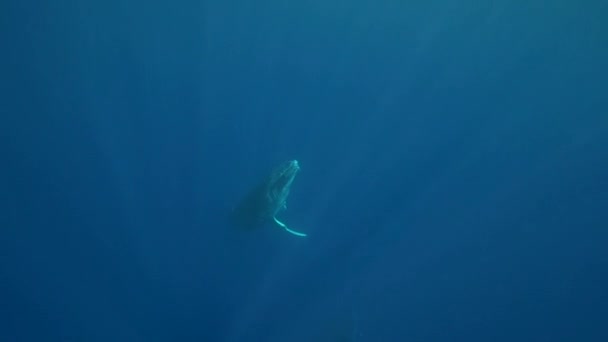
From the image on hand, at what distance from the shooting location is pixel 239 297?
11.2 m

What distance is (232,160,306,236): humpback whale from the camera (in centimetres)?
836

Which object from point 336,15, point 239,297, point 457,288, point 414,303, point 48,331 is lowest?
point 48,331

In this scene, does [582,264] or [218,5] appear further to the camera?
[218,5]

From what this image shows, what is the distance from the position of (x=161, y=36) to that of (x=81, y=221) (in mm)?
6012

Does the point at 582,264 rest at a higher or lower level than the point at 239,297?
higher

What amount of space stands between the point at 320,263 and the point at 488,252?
4.92 m

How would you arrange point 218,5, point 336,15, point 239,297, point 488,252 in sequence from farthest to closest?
point 336,15 < point 218,5 < point 488,252 < point 239,297

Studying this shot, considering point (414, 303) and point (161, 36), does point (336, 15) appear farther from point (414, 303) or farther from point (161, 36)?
point (414, 303)

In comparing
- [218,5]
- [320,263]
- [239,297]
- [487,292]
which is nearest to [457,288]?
[487,292]

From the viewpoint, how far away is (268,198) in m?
8.64

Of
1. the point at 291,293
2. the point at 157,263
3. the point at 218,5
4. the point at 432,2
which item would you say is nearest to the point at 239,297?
the point at 291,293

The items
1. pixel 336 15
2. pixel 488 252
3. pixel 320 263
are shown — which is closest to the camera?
pixel 320 263

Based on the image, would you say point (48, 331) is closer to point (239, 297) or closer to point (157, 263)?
point (157, 263)

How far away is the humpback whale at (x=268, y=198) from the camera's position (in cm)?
836
